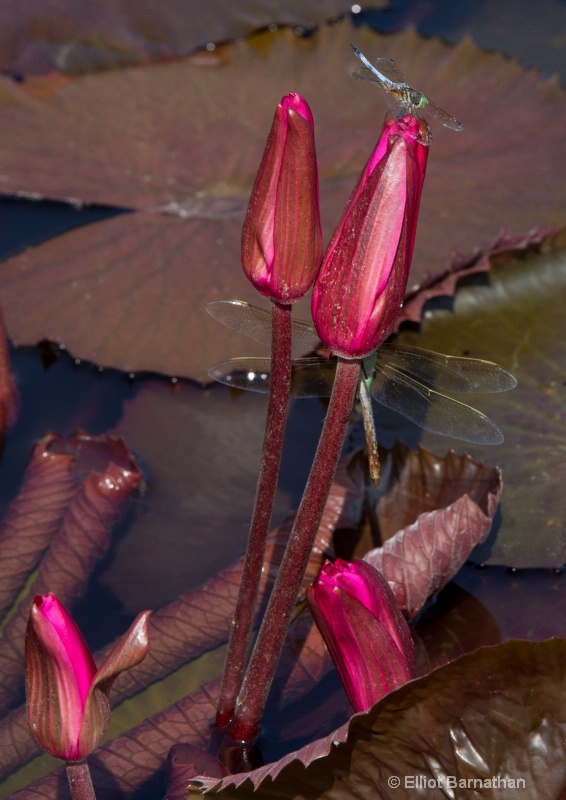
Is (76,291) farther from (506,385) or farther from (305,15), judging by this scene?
(305,15)

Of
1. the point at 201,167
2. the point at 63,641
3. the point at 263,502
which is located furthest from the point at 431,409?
the point at 201,167

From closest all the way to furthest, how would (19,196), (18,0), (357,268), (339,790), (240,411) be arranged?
Answer: (357,268)
(339,790)
(240,411)
(19,196)
(18,0)

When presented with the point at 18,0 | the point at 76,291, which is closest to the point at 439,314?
the point at 76,291

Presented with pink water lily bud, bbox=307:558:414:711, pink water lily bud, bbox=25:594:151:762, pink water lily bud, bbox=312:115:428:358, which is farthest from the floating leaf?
pink water lily bud, bbox=312:115:428:358

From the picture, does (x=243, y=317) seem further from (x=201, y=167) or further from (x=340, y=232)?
(x=201, y=167)

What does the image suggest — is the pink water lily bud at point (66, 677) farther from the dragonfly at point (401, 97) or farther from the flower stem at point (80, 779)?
the dragonfly at point (401, 97)
